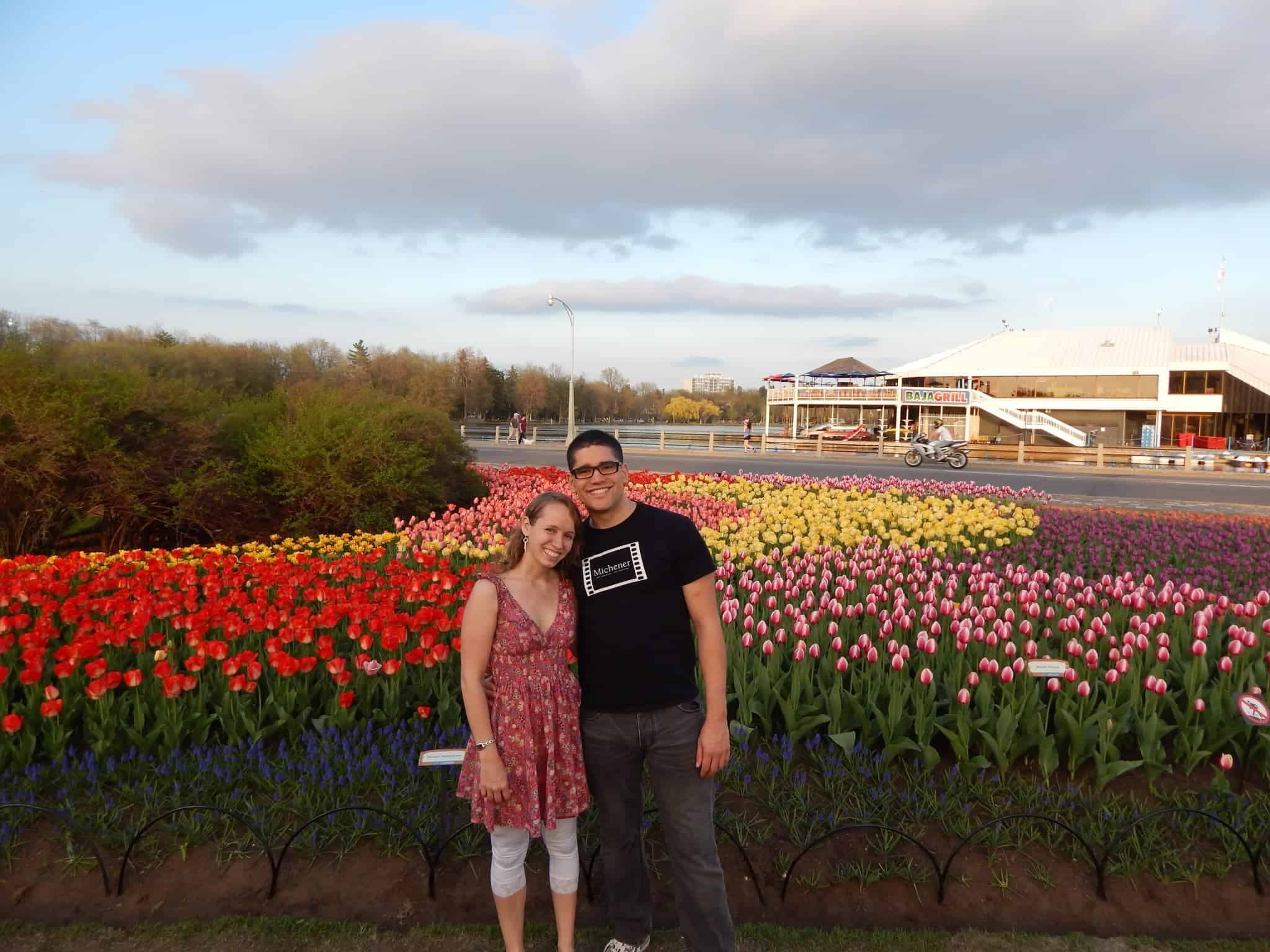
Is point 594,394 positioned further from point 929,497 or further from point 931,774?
point 931,774

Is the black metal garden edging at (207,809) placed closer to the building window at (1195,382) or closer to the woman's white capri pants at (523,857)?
the woman's white capri pants at (523,857)

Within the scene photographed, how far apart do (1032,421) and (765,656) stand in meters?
40.9

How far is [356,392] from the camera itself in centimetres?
1198

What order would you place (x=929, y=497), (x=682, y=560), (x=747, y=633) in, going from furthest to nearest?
(x=929, y=497) < (x=747, y=633) < (x=682, y=560)

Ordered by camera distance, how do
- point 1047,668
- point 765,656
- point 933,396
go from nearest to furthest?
1. point 1047,668
2. point 765,656
3. point 933,396

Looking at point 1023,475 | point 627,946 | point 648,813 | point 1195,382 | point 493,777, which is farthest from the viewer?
point 1195,382

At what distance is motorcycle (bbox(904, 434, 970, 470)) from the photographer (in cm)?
2573

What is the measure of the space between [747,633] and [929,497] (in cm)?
765

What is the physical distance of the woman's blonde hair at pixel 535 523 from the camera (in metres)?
2.58

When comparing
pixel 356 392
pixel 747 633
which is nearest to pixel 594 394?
pixel 356 392

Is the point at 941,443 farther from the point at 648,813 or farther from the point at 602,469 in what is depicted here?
the point at 602,469

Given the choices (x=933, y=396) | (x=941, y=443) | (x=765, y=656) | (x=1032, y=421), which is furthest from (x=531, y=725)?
(x=1032, y=421)

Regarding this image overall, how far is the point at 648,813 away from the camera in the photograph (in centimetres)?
331

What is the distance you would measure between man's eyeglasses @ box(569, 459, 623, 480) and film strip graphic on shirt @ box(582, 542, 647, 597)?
9.4 inches
